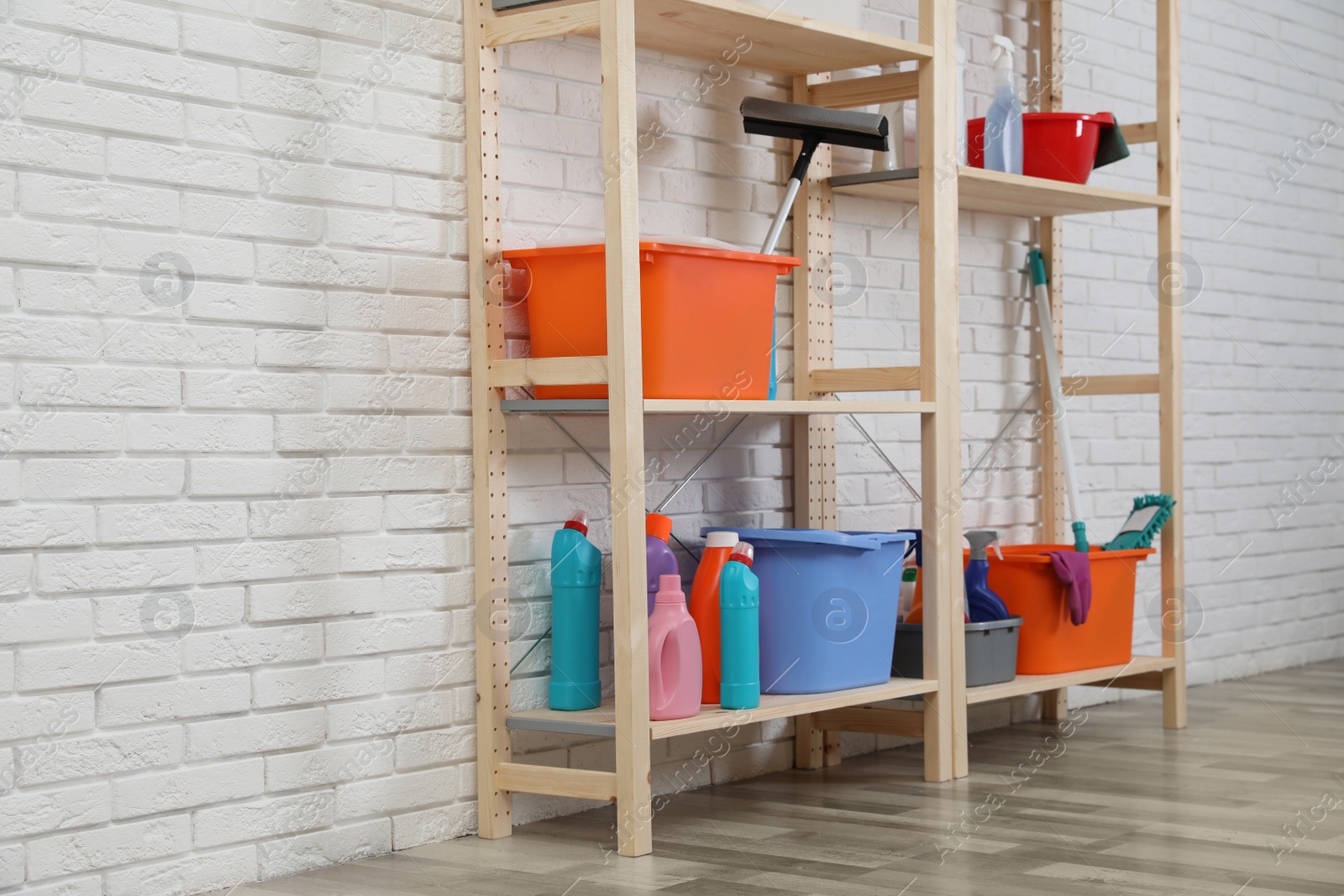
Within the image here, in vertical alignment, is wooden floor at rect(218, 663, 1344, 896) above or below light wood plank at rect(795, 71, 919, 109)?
below

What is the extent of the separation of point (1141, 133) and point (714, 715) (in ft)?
6.81

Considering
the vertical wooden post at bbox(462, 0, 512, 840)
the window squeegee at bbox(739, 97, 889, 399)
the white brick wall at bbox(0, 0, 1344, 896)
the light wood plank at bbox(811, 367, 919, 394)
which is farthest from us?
the light wood plank at bbox(811, 367, 919, 394)

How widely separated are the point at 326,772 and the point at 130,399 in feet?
2.29

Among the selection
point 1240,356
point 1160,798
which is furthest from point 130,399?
point 1240,356

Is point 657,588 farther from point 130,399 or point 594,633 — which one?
point 130,399

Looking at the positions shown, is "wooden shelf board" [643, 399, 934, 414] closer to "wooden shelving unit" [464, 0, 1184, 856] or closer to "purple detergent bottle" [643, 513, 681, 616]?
"wooden shelving unit" [464, 0, 1184, 856]

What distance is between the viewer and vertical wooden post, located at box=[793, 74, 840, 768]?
3.39 m

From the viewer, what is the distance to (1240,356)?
4797 millimetres

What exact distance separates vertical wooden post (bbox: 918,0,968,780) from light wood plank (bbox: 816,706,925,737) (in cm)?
5

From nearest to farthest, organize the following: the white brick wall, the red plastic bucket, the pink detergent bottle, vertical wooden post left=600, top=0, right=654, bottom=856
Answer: the white brick wall < vertical wooden post left=600, top=0, right=654, bottom=856 < the pink detergent bottle < the red plastic bucket

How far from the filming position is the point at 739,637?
2.74 m

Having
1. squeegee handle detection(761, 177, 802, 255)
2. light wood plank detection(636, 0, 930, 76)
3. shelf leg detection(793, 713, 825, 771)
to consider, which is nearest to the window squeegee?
squeegee handle detection(761, 177, 802, 255)

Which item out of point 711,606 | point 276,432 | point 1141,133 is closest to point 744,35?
point 711,606

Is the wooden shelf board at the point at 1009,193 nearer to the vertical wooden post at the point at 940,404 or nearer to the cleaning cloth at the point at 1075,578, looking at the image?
the vertical wooden post at the point at 940,404
